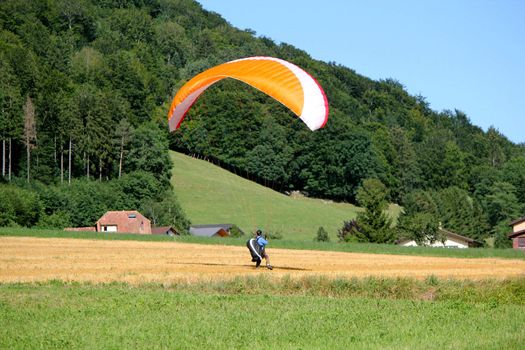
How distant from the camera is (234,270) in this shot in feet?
95.6

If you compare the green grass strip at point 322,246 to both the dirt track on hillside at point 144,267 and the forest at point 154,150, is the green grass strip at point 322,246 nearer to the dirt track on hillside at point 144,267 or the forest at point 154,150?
the dirt track on hillside at point 144,267

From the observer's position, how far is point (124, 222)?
86750mm

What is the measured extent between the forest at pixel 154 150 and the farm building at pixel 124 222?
390 centimetres

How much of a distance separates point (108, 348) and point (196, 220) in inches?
3395

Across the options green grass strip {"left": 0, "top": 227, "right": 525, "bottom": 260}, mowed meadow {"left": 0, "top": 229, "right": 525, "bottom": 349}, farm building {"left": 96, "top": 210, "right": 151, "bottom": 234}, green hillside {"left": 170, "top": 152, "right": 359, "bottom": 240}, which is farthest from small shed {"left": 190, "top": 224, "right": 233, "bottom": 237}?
Answer: mowed meadow {"left": 0, "top": 229, "right": 525, "bottom": 349}

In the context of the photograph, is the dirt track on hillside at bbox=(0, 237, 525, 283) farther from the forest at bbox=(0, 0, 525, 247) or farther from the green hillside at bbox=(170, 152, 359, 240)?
the green hillside at bbox=(170, 152, 359, 240)

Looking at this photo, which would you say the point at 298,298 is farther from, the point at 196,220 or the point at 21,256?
the point at 196,220

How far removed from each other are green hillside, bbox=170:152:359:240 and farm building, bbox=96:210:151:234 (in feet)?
38.7

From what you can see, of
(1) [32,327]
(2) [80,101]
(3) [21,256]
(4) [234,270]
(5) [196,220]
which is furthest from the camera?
(2) [80,101]

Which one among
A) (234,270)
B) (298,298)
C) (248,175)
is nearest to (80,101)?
(248,175)

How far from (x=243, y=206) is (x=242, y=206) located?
1006 millimetres

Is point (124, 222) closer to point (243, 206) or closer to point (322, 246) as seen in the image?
point (243, 206)

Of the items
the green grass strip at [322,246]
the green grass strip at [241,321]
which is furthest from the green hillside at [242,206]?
the green grass strip at [241,321]

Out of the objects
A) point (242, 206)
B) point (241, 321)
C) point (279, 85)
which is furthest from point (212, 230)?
point (241, 321)
